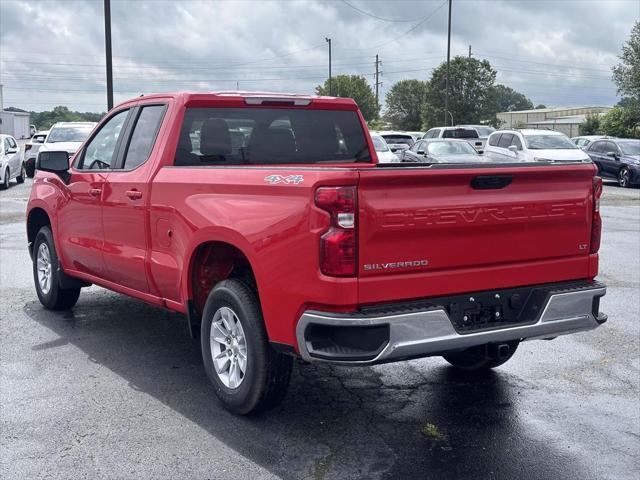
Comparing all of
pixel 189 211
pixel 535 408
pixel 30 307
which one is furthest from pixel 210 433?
pixel 30 307

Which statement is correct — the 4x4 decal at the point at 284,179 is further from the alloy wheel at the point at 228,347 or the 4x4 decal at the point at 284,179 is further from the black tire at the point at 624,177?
the black tire at the point at 624,177

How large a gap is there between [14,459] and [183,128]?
251 centimetres

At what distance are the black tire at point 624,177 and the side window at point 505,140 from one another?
14.3 ft

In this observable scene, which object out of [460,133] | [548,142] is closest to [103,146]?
[548,142]

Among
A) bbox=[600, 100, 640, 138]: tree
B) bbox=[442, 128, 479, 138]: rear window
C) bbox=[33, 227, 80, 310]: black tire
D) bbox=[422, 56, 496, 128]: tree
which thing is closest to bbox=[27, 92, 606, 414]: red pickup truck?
bbox=[33, 227, 80, 310]: black tire

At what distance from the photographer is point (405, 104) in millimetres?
117062

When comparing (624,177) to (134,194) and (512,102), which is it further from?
(512,102)

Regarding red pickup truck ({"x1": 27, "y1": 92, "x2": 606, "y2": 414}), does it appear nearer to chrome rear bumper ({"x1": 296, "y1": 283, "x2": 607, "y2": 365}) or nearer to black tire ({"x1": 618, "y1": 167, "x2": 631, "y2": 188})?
chrome rear bumper ({"x1": 296, "y1": 283, "x2": 607, "y2": 365})

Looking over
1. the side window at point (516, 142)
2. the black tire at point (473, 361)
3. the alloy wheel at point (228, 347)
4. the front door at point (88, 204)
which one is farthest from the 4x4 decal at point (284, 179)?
the side window at point (516, 142)

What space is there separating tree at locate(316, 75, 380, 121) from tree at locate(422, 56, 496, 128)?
3074 cm

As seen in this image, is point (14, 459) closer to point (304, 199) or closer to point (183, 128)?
point (304, 199)

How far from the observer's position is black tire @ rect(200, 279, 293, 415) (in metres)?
4.59

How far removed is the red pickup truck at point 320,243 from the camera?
4070 mm

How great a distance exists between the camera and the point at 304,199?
4.14 m
